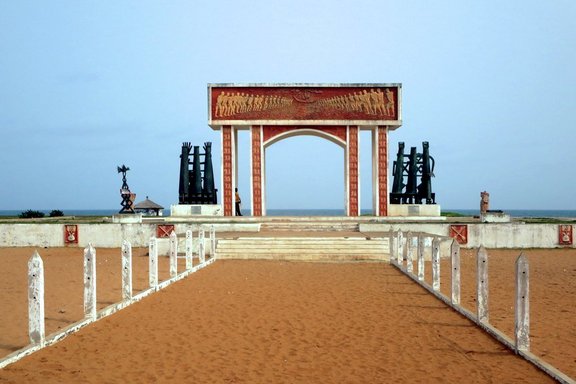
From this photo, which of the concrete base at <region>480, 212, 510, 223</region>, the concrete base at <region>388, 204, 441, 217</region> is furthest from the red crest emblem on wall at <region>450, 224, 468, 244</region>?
→ the concrete base at <region>388, 204, 441, 217</region>

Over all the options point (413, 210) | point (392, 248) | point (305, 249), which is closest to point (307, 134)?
point (413, 210)

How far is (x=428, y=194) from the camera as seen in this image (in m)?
33.2

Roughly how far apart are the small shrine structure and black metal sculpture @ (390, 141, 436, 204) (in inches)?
30.2

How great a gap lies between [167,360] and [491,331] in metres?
4.30

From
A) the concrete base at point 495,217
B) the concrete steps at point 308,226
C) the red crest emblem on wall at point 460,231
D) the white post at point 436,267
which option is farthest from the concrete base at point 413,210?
the white post at point 436,267

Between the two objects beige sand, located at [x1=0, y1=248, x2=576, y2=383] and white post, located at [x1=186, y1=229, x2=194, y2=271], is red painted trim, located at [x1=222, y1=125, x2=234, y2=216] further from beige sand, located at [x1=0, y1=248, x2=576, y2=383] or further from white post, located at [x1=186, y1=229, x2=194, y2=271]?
beige sand, located at [x1=0, y1=248, x2=576, y2=383]

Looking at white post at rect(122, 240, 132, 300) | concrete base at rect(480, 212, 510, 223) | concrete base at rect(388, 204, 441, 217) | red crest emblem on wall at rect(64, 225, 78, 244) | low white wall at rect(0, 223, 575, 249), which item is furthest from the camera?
concrete base at rect(388, 204, 441, 217)

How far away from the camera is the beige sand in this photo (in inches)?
270

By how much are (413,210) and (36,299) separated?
89.7 ft

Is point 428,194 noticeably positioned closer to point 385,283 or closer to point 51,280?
point 385,283

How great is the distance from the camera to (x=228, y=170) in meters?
33.5

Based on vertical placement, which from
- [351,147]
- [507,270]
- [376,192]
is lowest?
[507,270]

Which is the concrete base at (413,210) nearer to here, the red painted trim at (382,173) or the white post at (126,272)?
the red painted trim at (382,173)

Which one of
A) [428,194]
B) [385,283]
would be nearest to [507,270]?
[385,283]
